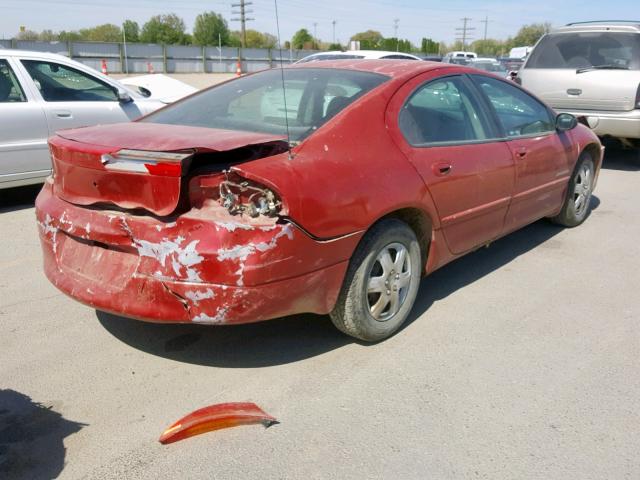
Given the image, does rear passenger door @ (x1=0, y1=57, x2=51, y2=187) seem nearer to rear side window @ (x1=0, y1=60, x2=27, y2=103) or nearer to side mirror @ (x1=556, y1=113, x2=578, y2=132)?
rear side window @ (x1=0, y1=60, x2=27, y2=103)

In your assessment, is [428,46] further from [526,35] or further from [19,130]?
[19,130]

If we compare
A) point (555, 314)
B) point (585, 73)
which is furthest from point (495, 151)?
point (585, 73)

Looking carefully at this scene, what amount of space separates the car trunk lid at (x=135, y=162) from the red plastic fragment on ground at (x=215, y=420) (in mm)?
915

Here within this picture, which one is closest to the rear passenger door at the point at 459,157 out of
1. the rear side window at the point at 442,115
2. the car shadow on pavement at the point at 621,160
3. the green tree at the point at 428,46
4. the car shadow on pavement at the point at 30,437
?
the rear side window at the point at 442,115

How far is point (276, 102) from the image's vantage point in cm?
380

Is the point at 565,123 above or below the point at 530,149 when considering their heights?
above

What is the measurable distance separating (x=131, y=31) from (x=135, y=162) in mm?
91009

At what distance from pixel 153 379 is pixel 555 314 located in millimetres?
2502

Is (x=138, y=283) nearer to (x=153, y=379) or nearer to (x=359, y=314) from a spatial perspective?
(x=153, y=379)

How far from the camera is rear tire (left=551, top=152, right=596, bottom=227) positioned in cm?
568

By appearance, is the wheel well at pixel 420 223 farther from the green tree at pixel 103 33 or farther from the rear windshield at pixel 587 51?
the green tree at pixel 103 33

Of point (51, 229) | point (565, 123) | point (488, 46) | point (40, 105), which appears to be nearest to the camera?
point (51, 229)

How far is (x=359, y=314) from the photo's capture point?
3346 millimetres

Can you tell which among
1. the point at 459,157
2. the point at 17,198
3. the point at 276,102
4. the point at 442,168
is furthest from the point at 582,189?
the point at 17,198
